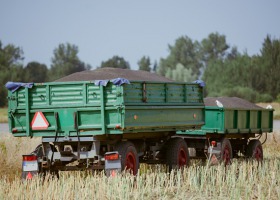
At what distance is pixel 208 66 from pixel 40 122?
94928 millimetres

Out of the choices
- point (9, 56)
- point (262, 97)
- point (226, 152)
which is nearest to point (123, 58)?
point (9, 56)

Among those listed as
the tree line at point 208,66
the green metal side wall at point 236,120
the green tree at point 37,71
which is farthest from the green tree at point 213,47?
the green metal side wall at point 236,120

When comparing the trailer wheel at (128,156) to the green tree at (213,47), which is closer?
the trailer wheel at (128,156)

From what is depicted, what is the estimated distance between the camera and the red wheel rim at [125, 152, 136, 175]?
14.3 m

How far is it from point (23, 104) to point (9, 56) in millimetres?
92178

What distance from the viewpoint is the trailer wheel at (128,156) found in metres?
14.1

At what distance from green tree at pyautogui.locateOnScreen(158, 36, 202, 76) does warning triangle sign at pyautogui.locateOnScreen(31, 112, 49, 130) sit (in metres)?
116

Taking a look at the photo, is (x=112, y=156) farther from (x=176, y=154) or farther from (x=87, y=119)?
(x=176, y=154)

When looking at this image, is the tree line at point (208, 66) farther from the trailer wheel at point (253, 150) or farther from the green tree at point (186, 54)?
the trailer wheel at point (253, 150)

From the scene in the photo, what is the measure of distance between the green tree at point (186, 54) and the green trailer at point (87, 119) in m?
116

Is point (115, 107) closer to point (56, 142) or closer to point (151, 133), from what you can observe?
point (56, 142)

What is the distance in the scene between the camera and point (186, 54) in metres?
134

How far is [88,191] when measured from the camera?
452 inches

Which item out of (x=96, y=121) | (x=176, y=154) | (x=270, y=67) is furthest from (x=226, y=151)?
(x=270, y=67)
